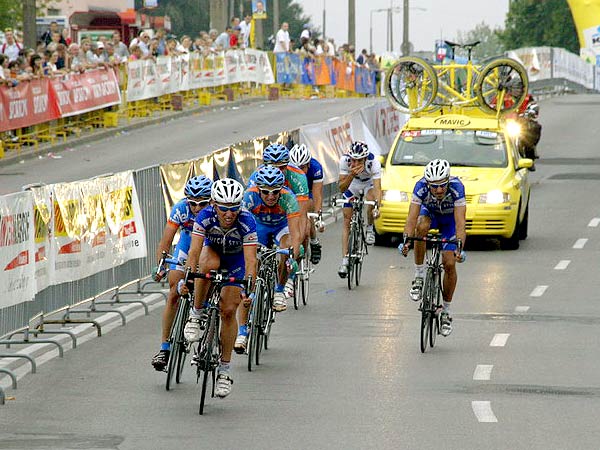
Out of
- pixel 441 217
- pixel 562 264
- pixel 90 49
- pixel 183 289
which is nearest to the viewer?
pixel 183 289

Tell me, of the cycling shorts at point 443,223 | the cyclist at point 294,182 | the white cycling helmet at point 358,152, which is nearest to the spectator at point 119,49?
the white cycling helmet at point 358,152

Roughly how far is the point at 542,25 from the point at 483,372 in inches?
4475

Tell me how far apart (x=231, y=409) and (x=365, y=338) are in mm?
3720

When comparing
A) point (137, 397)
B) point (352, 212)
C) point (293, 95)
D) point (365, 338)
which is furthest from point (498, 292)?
point (293, 95)

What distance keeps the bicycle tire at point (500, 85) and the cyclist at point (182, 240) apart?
44.6 ft

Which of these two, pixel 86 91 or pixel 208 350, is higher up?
pixel 208 350

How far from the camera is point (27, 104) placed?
102 feet

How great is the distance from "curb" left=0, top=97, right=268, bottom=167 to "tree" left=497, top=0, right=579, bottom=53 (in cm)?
7441

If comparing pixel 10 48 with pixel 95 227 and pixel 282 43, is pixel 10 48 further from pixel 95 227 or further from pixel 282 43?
pixel 282 43

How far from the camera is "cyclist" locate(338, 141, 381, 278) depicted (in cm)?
1927

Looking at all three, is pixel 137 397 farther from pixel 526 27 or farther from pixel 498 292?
pixel 526 27

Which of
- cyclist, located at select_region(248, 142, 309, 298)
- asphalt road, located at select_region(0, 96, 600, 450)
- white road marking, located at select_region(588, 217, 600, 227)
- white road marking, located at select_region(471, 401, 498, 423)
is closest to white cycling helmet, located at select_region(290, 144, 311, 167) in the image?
cyclist, located at select_region(248, 142, 309, 298)

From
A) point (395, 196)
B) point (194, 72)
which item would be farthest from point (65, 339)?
point (194, 72)

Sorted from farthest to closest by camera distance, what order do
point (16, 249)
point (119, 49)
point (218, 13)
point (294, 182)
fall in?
point (218, 13) < point (119, 49) < point (294, 182) < point (16, 249)
